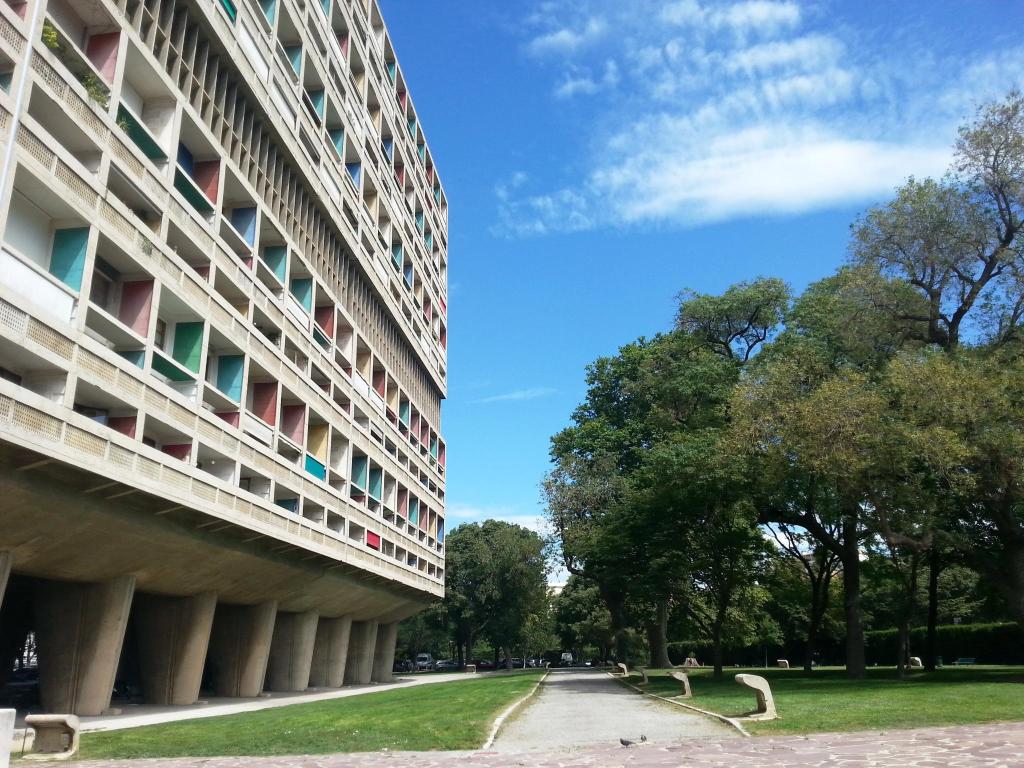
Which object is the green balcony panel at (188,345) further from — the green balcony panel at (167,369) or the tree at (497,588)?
the tree at (497,588)

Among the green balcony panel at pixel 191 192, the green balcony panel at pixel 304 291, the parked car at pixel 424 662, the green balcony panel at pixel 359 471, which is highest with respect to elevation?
the green balcony panel at pixel 304 291

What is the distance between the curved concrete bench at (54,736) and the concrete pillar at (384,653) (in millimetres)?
39812

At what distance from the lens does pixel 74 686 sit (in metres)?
21.2

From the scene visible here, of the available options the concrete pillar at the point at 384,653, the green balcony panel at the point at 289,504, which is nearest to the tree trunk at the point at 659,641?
the concrete pillar at the point at 384,653

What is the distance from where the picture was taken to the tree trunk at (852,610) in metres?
30.0

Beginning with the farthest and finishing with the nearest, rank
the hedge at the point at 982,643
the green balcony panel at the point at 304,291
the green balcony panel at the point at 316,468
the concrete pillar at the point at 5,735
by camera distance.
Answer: the hedge at the point at 982,643 < the green balcony panel at the point at 304,291 < the green balcony panel at the point at 316,468 < the concrete pillar at the point at 5,735

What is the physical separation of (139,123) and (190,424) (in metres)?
7.88

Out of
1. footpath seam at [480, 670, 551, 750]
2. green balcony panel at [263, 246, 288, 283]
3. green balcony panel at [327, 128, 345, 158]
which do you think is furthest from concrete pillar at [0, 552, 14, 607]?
green balcony panel at [327, 128, 345, 158]

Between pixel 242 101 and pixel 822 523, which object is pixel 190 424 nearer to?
pixel 242 101

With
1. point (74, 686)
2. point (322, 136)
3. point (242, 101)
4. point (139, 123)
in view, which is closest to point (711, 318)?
point (322, 136)

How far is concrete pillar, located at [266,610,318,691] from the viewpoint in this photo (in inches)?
1403

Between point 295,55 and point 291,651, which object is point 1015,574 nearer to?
point 291,651

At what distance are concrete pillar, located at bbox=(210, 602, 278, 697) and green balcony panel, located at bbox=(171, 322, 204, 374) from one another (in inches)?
481

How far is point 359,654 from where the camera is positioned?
154 feet
